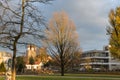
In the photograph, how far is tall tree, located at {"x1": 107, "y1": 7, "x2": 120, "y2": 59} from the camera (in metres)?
51.8

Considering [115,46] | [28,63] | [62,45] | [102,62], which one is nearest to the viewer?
[115,46]

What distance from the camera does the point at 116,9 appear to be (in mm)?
54531

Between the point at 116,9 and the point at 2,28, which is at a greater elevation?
the point at 116,9

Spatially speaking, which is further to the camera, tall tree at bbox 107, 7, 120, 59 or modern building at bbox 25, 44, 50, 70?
tall tree at bbox 107, 7, 120, 59

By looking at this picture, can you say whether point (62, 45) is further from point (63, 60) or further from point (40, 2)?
point (40, 2)

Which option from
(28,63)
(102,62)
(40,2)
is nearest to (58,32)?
(40,2)

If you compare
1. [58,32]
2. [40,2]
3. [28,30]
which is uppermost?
[58,32]

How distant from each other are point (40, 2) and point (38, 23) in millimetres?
1949

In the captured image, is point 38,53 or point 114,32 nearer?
point 114,32

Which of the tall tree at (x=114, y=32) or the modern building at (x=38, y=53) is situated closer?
the modern building at (x=38, y=53)

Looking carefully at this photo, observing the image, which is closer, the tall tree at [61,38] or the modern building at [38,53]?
the modern building at [38,53]

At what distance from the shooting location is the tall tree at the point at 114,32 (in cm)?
5183

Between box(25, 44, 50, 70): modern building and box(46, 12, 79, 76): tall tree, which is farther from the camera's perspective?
box(46, 12, 79, 76): tall tree

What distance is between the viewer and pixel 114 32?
174 ft
